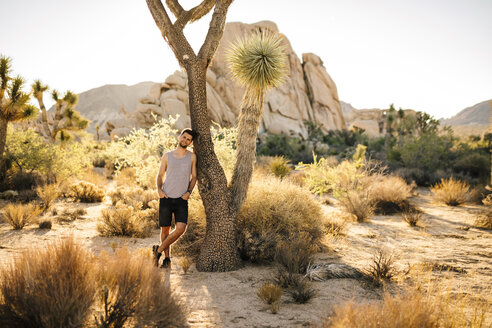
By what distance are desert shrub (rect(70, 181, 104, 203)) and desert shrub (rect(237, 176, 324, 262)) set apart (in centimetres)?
791

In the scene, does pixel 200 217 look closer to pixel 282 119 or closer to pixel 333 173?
pixel 333 173

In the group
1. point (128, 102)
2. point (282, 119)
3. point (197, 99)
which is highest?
point (128, 102)

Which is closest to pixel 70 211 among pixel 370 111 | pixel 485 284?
pixel 485 284

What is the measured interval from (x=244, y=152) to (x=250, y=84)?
143 cm

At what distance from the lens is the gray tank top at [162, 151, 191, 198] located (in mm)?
4879

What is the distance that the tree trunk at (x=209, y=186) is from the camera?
5141 millimetres

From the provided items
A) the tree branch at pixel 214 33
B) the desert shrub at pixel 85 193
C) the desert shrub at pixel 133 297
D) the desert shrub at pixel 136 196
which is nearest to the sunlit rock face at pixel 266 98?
the desert shrub at pixel 85 193

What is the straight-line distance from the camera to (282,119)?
45594mm

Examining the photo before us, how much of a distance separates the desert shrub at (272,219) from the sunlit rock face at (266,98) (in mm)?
26032

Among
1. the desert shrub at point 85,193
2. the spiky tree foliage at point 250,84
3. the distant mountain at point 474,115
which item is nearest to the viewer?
the spiky tree foliage at point 250,84

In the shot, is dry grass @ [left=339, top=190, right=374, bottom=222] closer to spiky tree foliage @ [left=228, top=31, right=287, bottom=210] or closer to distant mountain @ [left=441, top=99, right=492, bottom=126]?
spiky tree foliage @ [left=228, top=31, right=287, bottom=210]

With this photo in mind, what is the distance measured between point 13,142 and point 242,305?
13866mm

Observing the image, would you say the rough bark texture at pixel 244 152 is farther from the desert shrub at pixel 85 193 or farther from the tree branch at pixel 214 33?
the desert shrub at pixel 85 193

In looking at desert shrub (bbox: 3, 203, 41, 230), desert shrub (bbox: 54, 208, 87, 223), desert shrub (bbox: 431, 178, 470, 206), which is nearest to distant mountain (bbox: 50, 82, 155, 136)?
desert shrub (bbox: 54, 208, 87, 223)
